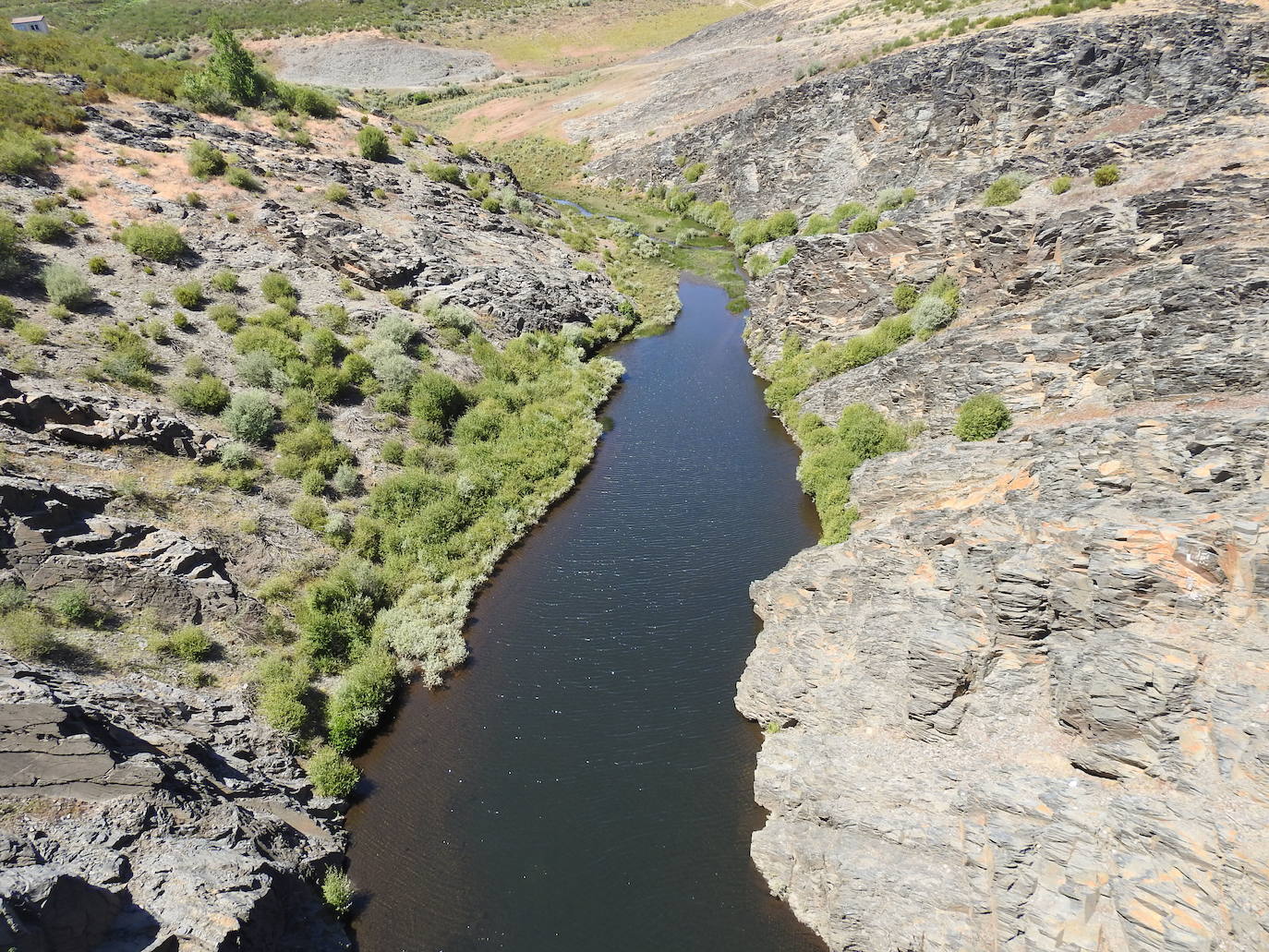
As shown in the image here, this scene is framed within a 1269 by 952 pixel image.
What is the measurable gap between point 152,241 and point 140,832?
34.0 m

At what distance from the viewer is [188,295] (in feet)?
112

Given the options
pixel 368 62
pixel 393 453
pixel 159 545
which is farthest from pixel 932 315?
pixel 368 62

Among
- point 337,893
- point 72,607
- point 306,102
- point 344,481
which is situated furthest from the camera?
point 306,102

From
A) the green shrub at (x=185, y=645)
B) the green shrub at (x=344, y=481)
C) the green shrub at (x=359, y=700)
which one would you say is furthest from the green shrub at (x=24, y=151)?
the green shrub at (x=359, y=700)

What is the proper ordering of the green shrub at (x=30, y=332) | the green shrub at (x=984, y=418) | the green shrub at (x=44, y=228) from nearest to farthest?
the green shrub at (x=30, y=332) < the green shrub at (x=984, y=418) < the green shrub at (x=44, y=228)

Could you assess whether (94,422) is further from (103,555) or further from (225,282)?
(225,282)

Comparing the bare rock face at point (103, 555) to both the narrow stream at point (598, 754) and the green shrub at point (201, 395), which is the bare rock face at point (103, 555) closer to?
the green shrub at point (201, 395)

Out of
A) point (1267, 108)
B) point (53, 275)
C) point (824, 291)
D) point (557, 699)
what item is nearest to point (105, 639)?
point (557, 699)

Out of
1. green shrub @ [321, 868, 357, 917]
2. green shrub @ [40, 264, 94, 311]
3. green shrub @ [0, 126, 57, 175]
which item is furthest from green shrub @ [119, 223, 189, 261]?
green shrub @ [321, 868, 357, 917]

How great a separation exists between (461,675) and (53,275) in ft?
92.3

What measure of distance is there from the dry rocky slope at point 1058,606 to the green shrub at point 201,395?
2632 cm

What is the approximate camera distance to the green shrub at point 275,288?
37500mm

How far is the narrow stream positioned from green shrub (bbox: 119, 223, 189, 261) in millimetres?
27549

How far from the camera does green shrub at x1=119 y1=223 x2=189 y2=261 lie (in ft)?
115
